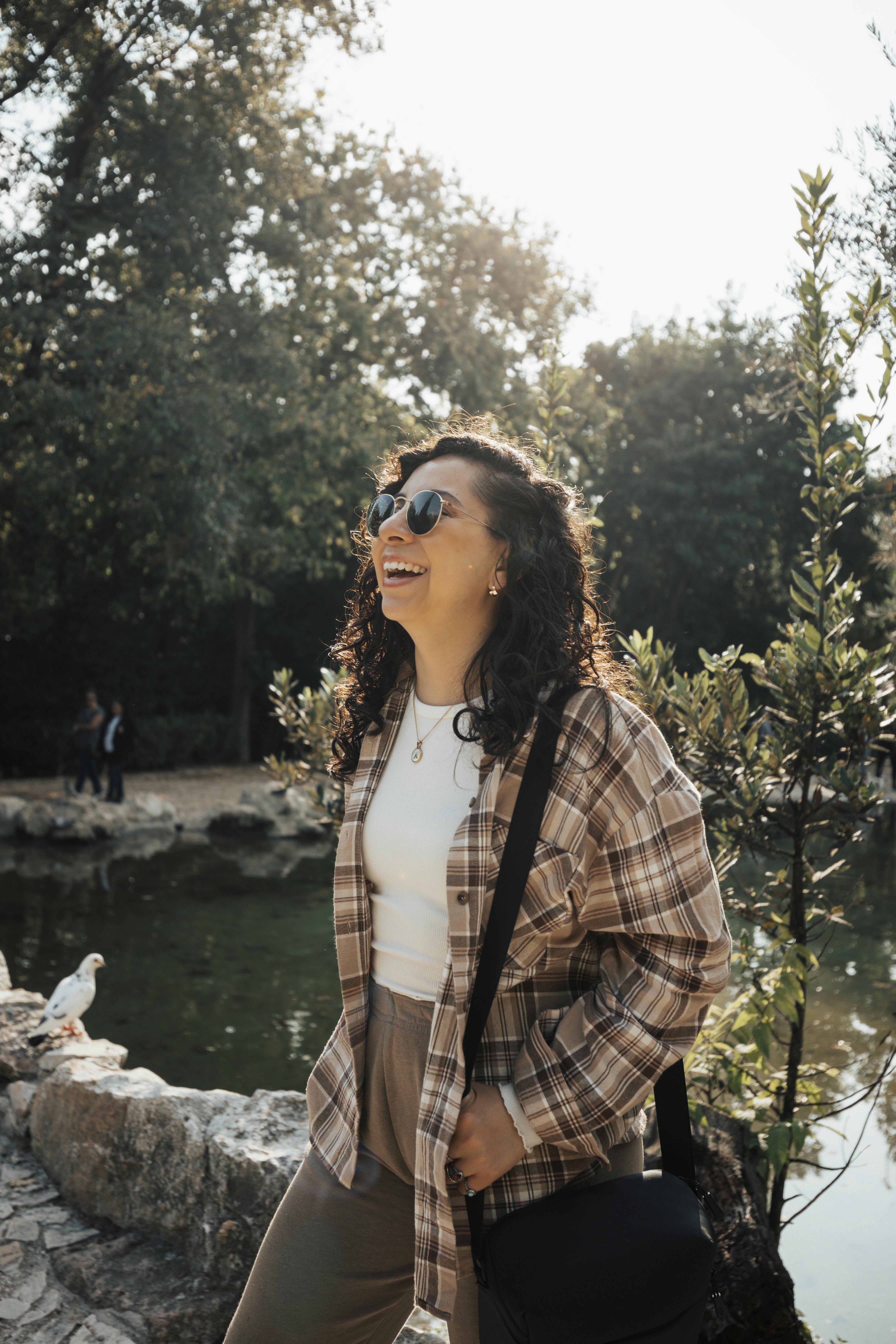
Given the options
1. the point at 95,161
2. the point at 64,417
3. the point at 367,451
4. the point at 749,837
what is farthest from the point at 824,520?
the point at 367,451

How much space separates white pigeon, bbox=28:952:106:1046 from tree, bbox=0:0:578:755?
9759 mm

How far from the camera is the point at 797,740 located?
10.0 ft

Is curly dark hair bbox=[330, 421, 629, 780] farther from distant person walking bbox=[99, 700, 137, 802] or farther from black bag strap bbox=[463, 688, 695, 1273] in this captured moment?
distant person walking bbox=[99, 700, 137, 802]

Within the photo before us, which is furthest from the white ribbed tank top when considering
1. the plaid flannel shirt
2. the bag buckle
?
the bag buckle

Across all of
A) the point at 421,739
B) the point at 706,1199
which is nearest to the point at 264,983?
the point at 421,739

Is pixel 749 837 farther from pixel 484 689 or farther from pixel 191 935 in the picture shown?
pixel 191 935

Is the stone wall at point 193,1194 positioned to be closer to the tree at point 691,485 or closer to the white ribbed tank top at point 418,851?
the white ribbed tank top at point 418,851

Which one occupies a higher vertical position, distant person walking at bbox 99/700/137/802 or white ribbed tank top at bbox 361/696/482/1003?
white ribbed tank top at bbox 361/696/482/1003

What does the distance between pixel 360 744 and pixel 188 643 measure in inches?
815

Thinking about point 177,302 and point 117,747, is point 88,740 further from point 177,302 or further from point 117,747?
point 177,302

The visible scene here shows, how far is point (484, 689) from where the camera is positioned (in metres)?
1.77

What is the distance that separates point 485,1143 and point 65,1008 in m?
3.70

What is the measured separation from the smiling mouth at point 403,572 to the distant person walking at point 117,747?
45.9ft

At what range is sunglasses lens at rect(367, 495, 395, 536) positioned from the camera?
6.40ft
